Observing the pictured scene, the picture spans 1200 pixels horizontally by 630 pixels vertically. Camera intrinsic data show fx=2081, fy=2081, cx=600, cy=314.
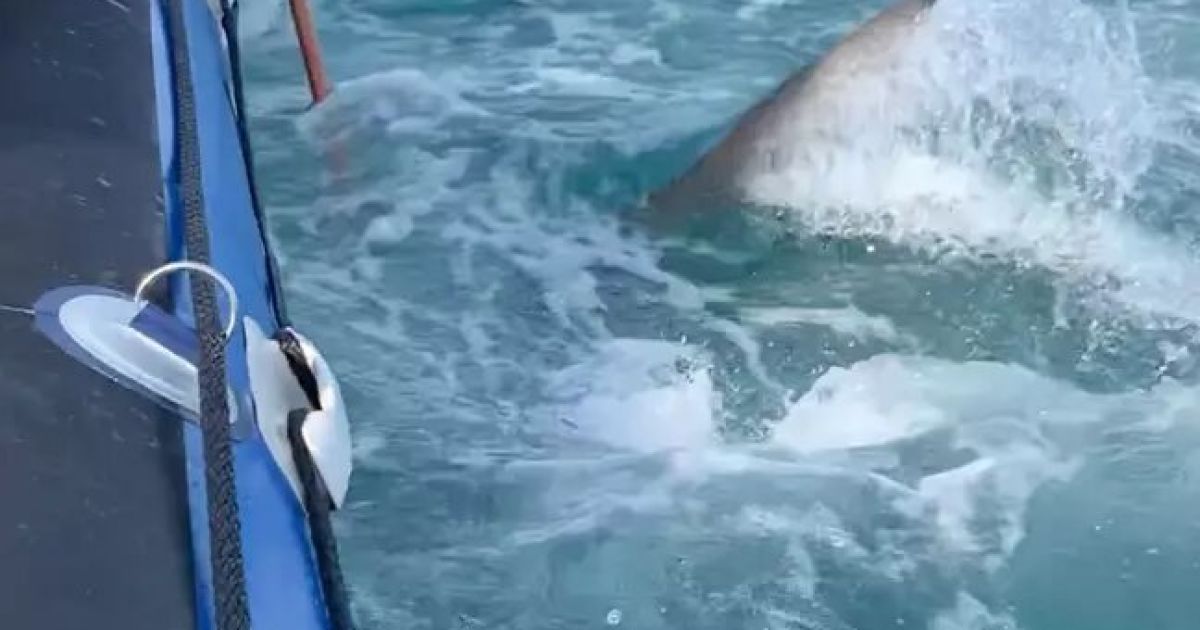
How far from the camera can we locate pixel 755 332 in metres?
4.83

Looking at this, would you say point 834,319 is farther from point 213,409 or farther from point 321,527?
point 213,409

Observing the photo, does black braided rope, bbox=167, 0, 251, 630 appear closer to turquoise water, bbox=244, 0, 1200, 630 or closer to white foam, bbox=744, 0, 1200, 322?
turquoise water, bbox=244, 0, 1200, 630

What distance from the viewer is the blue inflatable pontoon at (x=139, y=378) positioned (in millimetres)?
Result: 2232

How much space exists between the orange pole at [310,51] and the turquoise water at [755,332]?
0.36 ft

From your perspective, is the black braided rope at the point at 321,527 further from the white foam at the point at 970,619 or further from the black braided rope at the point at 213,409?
the white foam at the point at 970,619

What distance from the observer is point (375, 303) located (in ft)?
16.4

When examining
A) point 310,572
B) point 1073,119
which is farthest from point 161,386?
point 1073,119

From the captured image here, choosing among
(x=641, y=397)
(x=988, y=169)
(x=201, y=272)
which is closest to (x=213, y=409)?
(x=201, y=272)

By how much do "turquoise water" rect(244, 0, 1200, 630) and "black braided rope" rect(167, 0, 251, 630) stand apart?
1054 mm

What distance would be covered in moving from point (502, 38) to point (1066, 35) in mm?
1834

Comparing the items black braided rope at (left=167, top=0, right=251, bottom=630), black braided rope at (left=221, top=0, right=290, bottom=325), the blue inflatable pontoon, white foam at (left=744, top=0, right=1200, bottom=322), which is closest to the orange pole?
black braided rope at (left=221, top=0, right=290, bottom=325)

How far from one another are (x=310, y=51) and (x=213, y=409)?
339cm

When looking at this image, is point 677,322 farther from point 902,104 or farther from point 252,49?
point 252,49

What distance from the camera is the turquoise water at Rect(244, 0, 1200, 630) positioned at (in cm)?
398
